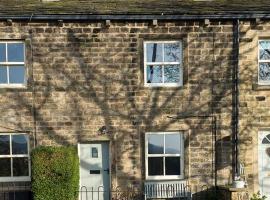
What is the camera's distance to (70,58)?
1212 centimetres

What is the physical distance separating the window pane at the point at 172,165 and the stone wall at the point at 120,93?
0.30 m

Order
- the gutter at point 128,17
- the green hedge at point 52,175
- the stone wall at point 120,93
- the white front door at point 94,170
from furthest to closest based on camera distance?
the white front door at point 94,170 → the stone wall at point 120,93 → the gutter at point 128,17 → the green hedge at point 52,175

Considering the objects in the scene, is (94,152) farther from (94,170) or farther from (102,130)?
(102,130)

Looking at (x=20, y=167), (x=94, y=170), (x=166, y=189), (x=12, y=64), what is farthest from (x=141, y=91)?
(x=20, y=167)

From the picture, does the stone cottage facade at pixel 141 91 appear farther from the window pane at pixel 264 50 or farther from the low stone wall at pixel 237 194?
the low stone wall at pixel 237 194

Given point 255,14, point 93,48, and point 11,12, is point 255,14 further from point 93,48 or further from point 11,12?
point 11,12

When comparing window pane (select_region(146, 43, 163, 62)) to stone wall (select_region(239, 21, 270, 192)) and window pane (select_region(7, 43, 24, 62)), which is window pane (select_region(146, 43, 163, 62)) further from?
window pane (select_region(7, 43, 24, 62))

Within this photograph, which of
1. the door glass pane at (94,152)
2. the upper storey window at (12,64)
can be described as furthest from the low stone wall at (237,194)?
the upper storey window at (12,64)

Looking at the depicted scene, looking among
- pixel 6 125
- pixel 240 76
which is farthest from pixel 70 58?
pixel 240 76

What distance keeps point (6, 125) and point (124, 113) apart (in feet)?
11.4

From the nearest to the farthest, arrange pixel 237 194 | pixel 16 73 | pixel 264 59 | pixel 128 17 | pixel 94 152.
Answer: pixel 237 194 → pixel 128 17 → pixel 16 73 → pixel 94 152 → pixel 264 59

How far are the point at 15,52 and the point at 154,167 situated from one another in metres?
5.39

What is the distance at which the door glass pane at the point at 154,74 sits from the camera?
486 inches

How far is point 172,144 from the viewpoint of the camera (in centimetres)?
1234
